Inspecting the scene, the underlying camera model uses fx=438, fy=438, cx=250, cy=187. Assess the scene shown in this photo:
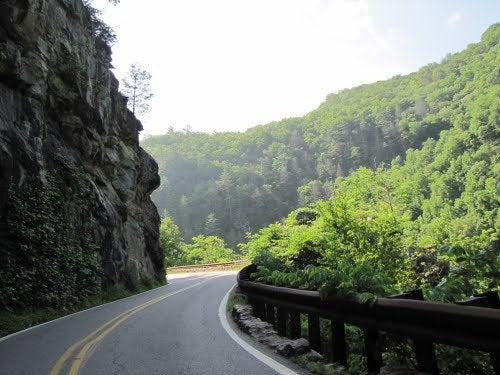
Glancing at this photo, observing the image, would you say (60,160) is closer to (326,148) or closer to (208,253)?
(208,253)

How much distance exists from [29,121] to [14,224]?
3878 mm

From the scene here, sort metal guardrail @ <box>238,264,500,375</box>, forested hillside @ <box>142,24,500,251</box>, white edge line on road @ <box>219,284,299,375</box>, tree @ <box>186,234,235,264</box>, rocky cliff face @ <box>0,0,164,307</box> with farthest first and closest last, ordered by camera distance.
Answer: forested hillside @ <box>142,24,500,251</box>
tree @ <box>186,234,235,264</box>
rocky cliff face @ <box>0,0,164,307</box>
white edge line on road @ <box>219,284,299,375</box>
metal guardrail @ <box>238,264,500,375</box>

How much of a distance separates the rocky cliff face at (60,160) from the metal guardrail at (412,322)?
9812 millimetres

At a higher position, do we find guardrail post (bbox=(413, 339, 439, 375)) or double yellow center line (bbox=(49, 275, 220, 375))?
Answer: guardrail post (bbox=(413, 339, 439, 375))

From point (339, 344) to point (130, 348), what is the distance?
383 centimetres

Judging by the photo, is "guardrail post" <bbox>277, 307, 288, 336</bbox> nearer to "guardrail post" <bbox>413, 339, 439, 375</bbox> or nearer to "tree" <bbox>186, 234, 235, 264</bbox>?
"guardrail post" <bbox>413, 339, 439, 375</bbox>

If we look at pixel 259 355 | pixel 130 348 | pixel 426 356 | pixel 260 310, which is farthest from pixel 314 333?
pixel 260 310

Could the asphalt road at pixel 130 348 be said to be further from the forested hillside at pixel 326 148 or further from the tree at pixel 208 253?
the forested hillside at pixel 326 148

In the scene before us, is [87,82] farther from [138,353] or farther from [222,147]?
[222,147]

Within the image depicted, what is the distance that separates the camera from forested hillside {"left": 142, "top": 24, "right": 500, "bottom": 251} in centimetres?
11875

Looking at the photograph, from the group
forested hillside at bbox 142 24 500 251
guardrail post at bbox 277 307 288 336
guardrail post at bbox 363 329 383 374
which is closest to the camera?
guardrail post at bbox 363 329 383 374

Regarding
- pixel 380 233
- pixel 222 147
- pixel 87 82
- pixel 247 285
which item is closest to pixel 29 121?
pixel 87 82

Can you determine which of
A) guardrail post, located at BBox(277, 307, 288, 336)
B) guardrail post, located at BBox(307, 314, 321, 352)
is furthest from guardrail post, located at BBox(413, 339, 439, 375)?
guardrail post, located at BBox(277, 307, 288, 336)

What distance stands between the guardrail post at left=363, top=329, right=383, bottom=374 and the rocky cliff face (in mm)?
10572
